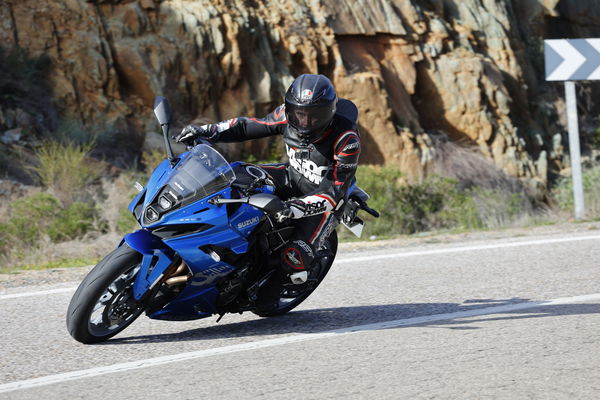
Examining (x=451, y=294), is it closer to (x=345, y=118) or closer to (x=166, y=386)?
(x=345, y=118)

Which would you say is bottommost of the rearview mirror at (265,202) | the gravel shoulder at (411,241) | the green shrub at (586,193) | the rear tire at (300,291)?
the green shrub at (586,193)

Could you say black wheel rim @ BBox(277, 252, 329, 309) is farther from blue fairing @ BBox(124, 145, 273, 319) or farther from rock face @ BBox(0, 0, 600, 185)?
rock face @ BBox(0, 0, 600, 185)

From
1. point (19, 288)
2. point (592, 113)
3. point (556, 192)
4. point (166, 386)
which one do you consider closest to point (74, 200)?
point (19, 288)

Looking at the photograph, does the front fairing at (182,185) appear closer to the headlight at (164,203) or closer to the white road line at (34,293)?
the headlight at (164,203)

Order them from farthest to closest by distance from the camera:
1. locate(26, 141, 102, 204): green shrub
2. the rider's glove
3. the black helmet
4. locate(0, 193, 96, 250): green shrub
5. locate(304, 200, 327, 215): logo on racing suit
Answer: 1. locate(26, 141, 102, 204): green shrub
2. locate(0, 193, 96, 250): green shrub
3. the black helmet
4. locate(304, 200, 327, 215): logo on racing suit
5. the rider's glove

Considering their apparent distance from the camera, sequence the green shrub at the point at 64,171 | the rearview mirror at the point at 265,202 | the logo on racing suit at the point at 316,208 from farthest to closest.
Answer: the green shrub at the point at 64,171, the logo on racing suit at the point at 316,208, the rearview mirror at the point at 265,202

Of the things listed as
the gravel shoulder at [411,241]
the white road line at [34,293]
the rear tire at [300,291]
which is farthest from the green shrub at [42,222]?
the rear tire at [300,291]

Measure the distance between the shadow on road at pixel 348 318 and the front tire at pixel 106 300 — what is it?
159mm

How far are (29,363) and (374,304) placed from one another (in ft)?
9.60

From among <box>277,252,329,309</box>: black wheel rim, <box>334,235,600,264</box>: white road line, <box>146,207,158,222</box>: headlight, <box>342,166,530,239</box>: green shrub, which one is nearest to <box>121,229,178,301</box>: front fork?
<box>146,207,158,222</box>: headlight

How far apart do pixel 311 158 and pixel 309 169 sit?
0.09m

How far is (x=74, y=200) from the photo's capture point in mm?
15633

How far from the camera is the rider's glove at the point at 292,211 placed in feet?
18.0

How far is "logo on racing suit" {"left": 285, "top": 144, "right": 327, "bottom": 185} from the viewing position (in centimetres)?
616
